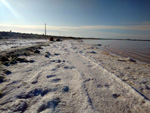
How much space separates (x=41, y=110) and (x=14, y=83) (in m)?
1.48

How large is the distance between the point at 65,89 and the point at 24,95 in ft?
3.37

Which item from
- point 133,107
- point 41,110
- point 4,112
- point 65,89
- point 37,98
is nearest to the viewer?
point 4,112

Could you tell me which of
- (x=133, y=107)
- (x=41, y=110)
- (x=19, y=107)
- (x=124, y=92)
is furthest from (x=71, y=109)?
(x=124, y=92)

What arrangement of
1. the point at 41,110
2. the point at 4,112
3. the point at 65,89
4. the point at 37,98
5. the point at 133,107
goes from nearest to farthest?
the point at 4,112, the point at 41,110, the point at 133,107, the point at 37,98, the point at 65,89

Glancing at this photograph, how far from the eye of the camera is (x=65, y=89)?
2.50 meters

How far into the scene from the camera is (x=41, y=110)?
176cm

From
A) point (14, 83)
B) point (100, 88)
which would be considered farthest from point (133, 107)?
point (14, 83)

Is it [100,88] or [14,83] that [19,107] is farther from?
[100,88]

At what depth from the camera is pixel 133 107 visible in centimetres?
195

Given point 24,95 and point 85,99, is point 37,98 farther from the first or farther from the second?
point 85,99

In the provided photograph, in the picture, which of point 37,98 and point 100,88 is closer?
point 37,98

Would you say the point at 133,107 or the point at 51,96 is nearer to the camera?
the point at 133,107

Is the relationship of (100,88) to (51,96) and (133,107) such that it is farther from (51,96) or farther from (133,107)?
(51,96)

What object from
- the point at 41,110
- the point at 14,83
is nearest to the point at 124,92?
the point at 41,110
